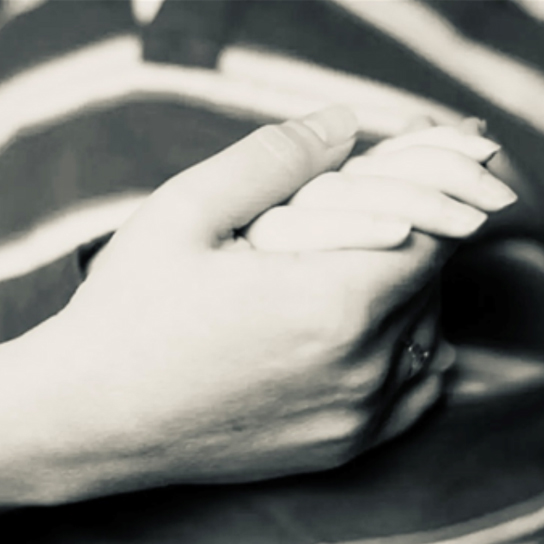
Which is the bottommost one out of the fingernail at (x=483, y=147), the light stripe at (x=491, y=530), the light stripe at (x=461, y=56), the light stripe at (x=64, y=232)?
the light stripe at (x=491, y=530)

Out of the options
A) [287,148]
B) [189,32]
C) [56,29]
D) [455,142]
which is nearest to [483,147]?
[455,142]

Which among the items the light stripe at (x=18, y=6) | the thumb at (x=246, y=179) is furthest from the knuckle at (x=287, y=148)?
the light stripe at (x=18, y=6)

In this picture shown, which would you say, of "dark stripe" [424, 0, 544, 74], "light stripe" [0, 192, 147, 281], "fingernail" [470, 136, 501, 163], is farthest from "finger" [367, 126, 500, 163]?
"light stripe" [0, 192, 147, 281]

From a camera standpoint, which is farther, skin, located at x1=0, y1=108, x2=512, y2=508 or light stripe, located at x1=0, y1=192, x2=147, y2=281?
light stripe, located at x1=0, y1=192, x2=147, y2=281

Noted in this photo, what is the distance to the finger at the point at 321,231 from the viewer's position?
0.42 m

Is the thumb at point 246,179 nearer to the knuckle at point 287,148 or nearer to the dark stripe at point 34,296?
the knuckle at point 287,148

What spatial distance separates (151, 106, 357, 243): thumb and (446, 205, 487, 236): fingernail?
0.30 feet

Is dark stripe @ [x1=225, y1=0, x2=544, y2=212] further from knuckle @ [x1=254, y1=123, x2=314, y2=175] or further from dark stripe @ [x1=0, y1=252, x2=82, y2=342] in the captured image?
dark stripe @ [x1=0, y1=252, x2=82, y2=342]

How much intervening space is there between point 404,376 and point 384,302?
0.34 ft

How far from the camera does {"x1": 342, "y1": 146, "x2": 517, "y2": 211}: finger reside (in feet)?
1.42

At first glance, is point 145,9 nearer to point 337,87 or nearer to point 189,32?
point 189,32

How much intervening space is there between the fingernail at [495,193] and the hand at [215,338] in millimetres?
42

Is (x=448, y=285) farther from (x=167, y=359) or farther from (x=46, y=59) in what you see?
(x=46, y=59)

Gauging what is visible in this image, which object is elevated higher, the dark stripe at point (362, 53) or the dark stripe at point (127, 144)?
the dark stripe at point (362, 53)
